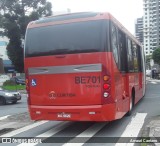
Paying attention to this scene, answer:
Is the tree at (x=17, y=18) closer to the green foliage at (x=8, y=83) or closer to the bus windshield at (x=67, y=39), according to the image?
the green foliage at (x=8, y=83)

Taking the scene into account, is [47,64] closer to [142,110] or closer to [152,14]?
[142,110]

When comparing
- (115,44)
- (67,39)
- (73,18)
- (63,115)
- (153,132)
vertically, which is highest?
(73,18)

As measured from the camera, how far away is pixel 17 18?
53094 millimetres

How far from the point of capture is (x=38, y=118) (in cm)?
1036

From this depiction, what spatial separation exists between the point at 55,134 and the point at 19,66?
44918mm

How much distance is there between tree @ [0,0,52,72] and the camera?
52094mm

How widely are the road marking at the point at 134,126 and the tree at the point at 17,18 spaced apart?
1599 inches

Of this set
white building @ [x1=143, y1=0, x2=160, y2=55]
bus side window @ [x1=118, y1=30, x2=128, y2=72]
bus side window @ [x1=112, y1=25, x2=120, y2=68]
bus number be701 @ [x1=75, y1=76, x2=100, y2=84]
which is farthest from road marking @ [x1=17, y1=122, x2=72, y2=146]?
white building @ [x1=143, y1=0, x2=160, y2=55]

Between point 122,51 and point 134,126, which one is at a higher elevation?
point 122,51

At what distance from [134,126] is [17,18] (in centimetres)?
4440

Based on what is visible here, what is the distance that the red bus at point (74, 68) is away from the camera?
31.9 ft

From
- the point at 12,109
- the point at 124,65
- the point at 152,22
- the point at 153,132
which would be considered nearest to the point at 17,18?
the point at 12,109

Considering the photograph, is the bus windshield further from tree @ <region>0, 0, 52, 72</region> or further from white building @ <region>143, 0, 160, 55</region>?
white building @ <region>143, 0, 160, 55</region>

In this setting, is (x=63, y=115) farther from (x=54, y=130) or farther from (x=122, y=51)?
(x=122, y=51)
